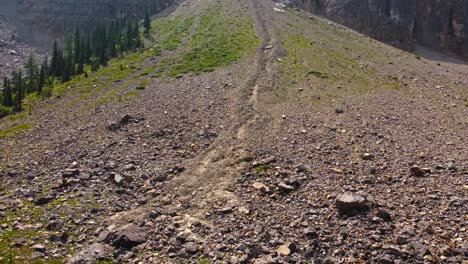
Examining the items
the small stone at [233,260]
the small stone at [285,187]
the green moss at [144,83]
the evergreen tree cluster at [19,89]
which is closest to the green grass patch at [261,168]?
the small stone at [285,187]

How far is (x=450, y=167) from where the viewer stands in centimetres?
2550

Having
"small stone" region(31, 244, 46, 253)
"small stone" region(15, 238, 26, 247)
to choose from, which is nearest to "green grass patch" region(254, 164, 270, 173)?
"small stone" region(31, 244, 46, 253)

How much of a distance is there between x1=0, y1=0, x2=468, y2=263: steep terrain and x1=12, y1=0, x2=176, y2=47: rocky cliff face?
132 metres

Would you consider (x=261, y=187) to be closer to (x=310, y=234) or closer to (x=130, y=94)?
(x=310, y=234)

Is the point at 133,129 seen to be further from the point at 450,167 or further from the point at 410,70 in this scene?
the point at 410,70

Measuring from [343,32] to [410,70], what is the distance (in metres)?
35.6

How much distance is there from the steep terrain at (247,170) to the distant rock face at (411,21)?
6445cm

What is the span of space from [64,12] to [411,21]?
481ft

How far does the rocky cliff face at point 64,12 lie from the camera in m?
174

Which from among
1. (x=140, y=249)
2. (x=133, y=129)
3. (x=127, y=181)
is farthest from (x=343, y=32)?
(x=140, y=249)

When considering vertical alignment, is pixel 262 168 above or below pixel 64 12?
above

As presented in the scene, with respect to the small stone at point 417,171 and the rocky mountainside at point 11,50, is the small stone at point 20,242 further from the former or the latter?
the rocky mountainside at point 11,50

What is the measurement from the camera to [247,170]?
2764cm

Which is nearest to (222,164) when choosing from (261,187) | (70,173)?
(261,187)
